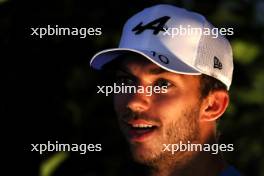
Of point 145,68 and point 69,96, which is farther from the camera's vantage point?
point 69,96

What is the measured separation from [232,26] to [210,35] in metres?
4.30

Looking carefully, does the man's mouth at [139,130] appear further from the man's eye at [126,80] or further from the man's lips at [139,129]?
the man's eye at [126,80]

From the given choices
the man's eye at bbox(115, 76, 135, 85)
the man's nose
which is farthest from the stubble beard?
the man's eye at bbox(115, 76, 135, 85)

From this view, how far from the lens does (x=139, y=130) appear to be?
3.85 meters

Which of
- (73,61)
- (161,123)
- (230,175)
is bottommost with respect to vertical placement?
(230,175)

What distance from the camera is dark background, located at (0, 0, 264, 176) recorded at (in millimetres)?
6898

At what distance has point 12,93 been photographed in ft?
22.8

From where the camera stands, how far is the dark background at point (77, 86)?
6898mm

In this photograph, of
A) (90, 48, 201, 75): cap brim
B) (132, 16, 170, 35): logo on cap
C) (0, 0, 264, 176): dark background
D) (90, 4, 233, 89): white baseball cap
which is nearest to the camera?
(90, 48, 201, 75): cap brim

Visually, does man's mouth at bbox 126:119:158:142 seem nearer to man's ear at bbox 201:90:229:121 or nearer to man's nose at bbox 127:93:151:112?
man's nose at bbox 127:93:151:112

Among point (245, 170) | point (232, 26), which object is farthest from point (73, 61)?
point (245, 170)

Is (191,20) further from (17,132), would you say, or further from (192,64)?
(17,132)

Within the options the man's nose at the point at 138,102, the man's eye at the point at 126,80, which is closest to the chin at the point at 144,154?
the man's nose at the point at 138,102

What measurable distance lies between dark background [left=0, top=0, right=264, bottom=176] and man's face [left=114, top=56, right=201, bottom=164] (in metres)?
2.84
